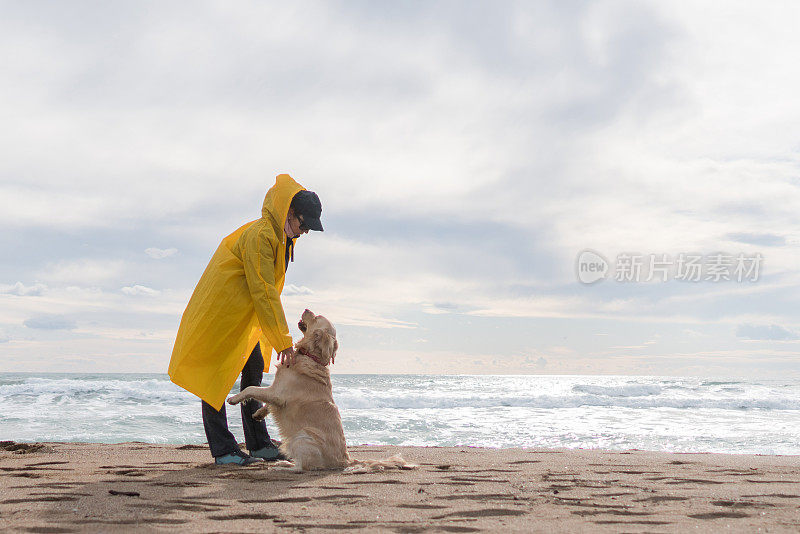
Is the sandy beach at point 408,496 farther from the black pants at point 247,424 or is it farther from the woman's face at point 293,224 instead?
the woman's face at point 293,224

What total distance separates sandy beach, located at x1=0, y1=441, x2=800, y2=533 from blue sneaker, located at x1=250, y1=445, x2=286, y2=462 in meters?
0.50

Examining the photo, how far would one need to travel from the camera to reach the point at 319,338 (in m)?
4.46

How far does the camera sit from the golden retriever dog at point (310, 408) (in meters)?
4.19

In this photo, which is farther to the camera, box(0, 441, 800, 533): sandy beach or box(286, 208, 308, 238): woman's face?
box(286, 208, 308, 238): woman's face

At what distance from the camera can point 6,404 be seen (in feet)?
49.5

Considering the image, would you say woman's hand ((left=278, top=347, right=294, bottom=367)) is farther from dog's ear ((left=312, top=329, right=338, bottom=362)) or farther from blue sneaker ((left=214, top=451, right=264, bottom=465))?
blue sneaker ((left=214, top=451, right=264, bottom=465))

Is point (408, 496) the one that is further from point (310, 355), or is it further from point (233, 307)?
point (233, 307)

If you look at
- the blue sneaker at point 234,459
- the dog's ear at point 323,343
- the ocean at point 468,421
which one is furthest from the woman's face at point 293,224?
the ocean at point 468,421

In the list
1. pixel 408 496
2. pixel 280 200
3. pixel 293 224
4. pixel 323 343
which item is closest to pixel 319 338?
pixel 323 343

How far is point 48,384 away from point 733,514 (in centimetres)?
2288

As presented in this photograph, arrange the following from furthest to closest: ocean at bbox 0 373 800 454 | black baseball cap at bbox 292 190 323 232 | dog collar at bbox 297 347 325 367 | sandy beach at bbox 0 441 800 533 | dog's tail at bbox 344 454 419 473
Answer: ocean at bbox 0 373 800 454 < black baseball cap at bbox 292 190 323 232 < dog collar at bbox 297 347 325 367 < dog's tail at bbox 344 454 419 473 < sandy beach at bbox 0 441 800 533

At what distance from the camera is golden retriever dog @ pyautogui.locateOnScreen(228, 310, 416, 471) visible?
4.19m

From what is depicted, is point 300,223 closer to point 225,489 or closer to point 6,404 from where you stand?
point 225,489

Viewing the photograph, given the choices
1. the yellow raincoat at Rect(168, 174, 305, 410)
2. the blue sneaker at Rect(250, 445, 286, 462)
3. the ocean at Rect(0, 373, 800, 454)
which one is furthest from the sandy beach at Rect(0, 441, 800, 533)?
the ocean at Rect(0, 373, 800, 454)
